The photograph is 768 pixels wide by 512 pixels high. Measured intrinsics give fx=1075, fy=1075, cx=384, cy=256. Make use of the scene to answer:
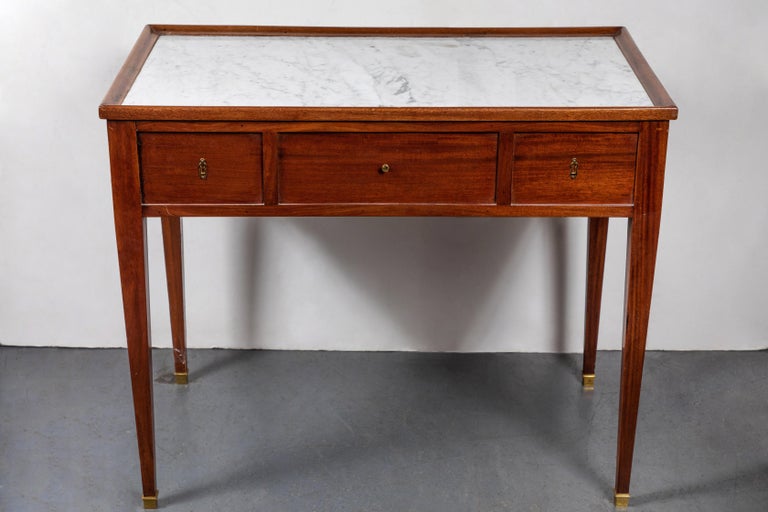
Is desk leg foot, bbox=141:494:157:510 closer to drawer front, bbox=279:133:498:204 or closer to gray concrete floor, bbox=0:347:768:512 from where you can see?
gray concrete floor, bbox=0:347:768:512

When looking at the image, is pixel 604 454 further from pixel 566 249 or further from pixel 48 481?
pixel 48 481

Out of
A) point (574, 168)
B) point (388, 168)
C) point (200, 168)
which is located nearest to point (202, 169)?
point (200, 168)

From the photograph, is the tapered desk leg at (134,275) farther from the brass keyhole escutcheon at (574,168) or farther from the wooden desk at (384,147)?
the brass keyhole escutcheon at (574,168)

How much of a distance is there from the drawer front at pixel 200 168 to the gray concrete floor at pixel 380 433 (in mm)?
778

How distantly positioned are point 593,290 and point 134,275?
1.33 metres

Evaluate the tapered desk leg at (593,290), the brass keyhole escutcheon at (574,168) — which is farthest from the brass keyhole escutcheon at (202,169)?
the tapered desk leg at (593,290)

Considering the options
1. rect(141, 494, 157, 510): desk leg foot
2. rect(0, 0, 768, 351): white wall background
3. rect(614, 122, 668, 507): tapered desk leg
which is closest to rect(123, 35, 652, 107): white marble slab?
rect(614, 122, 668, 507): tapered desk leg

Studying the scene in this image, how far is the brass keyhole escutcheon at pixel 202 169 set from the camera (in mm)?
2297

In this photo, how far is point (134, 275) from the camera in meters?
2.39

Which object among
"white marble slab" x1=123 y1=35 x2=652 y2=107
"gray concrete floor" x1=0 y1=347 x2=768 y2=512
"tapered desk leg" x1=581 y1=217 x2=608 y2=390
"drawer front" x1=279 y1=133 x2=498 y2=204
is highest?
"white marble slab" x1=123 y1=35 x2=652 y2=107

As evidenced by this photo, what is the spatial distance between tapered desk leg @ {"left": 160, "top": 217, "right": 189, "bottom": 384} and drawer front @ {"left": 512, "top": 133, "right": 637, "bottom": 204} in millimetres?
1055

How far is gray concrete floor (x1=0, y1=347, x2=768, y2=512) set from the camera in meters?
2.64

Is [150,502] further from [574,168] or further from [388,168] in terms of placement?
[574,168]

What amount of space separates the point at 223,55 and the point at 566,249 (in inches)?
47.5
